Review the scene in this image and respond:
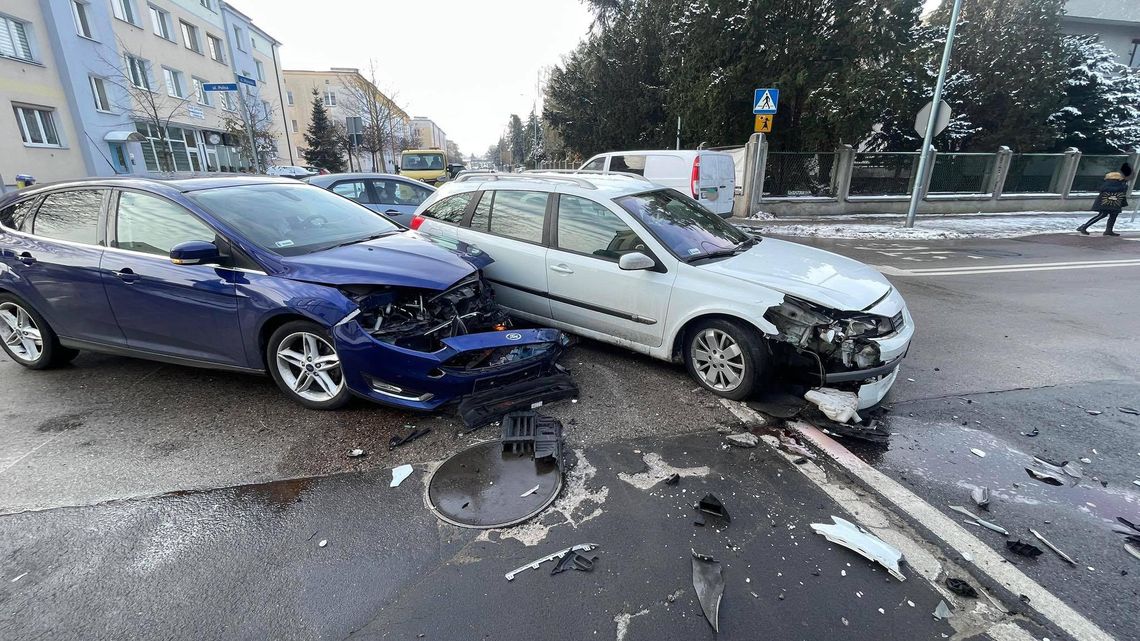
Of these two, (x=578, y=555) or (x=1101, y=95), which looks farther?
(x=1101, y=95)

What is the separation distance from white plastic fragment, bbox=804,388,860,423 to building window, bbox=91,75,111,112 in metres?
29.5

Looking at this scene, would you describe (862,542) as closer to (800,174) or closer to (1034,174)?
(800,174)

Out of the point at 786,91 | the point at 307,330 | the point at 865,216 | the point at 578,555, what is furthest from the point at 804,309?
the point at 865,216

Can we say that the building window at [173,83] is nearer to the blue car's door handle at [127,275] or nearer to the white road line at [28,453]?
the blue car's door handle at [127,275]

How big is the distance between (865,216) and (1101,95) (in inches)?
516

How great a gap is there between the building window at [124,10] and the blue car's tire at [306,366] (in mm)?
29452

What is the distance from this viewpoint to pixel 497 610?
83.0 inches

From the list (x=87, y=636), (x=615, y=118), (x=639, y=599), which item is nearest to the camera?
(x=87, y=636)

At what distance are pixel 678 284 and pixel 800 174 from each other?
1508 centimetres

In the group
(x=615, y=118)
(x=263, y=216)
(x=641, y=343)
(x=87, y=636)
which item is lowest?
(x=87, y=636)

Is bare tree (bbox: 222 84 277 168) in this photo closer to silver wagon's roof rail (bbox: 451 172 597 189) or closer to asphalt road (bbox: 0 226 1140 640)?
silver wagon's roof rail (bbox: 451 172 597 189)

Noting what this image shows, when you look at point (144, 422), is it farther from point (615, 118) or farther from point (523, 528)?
point (615, 118)

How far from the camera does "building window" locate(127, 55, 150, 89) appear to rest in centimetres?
2308

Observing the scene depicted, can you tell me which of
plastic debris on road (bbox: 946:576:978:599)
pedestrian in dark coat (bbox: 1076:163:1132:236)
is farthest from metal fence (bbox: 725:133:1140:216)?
plastic debris on road (bbox: 946:576:978:599)
